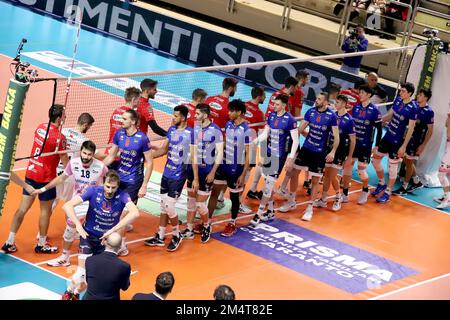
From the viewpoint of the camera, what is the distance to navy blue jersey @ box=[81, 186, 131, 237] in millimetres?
13250

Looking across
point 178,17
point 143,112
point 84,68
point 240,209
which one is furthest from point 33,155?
point 178,17

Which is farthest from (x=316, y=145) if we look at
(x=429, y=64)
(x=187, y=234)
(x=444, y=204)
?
(x=429, y=64)

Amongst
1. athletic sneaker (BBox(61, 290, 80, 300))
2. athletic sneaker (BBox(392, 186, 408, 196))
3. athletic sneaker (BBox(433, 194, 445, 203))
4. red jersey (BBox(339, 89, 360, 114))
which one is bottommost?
athletic sneaker (BBox(61, 290, 80, 300))

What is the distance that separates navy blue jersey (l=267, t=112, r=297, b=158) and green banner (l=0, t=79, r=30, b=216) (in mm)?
4863

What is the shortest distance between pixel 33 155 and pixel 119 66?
39.7 ft

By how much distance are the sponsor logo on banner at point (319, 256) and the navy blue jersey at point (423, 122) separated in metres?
3.85

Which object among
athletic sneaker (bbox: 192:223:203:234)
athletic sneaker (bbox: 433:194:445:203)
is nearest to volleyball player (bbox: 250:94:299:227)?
athletic sneaker (bbox: 192:223:203:234)

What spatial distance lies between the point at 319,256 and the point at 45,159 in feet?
15.8

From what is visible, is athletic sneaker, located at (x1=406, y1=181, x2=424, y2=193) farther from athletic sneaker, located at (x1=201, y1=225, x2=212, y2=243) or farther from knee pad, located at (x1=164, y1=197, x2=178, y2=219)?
knee pad, located at (x1=164, y1=197, x2=178, y2=219)

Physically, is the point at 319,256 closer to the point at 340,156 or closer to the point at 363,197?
the point at 340,156

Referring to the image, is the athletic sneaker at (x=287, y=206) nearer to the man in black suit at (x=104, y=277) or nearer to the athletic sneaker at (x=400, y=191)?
the athletic sneaker at (x=400, y=191)

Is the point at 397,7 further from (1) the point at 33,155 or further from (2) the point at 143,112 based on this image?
(1) the point at 33,155

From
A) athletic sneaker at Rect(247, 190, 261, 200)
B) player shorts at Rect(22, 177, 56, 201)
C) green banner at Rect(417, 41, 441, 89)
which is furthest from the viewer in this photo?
green banner at Rect(417, 41, 441, 89)

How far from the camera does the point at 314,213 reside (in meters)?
18.0
